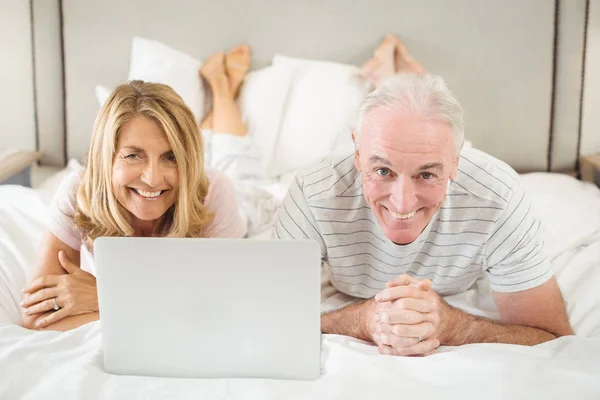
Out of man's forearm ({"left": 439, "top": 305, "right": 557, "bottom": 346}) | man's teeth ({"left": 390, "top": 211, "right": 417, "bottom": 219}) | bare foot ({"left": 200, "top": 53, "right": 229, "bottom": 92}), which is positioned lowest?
man's forearm ({"left": 439, "top": 305, "right": 557, "bottom": 346})

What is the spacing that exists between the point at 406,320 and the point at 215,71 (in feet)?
4.88

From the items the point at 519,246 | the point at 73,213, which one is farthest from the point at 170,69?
the point at 519,246

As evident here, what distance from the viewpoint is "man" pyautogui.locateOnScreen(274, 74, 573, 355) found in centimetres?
108

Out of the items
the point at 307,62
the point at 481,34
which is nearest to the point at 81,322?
the point at 307,62

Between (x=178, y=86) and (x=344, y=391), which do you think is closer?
(x=344, y=391)

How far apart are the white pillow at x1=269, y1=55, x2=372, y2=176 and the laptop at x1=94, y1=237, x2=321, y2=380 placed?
1341 mm

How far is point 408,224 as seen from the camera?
3.69ft

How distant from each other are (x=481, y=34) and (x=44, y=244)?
1707 millimetres

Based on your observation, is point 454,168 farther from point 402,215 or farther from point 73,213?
point 73,213

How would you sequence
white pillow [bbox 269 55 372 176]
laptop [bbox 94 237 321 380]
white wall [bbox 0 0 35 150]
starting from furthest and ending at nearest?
white wall [bbox 0 0 35 150], white pillow [bbox 269 55 372 176], laptop [bbox 94 237 321 380]

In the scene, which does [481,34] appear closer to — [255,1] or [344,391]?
[255,1]

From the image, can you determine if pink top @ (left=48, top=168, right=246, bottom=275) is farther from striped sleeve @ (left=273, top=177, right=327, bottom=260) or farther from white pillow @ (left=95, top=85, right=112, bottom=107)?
white pillow @ (left=95, top=85, right=112, bottom=107)

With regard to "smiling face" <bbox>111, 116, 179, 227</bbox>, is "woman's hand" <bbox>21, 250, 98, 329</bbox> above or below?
below

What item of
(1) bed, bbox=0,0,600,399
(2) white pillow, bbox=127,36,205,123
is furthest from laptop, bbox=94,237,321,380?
(2) white pillow, bbox=127,36,205,123
